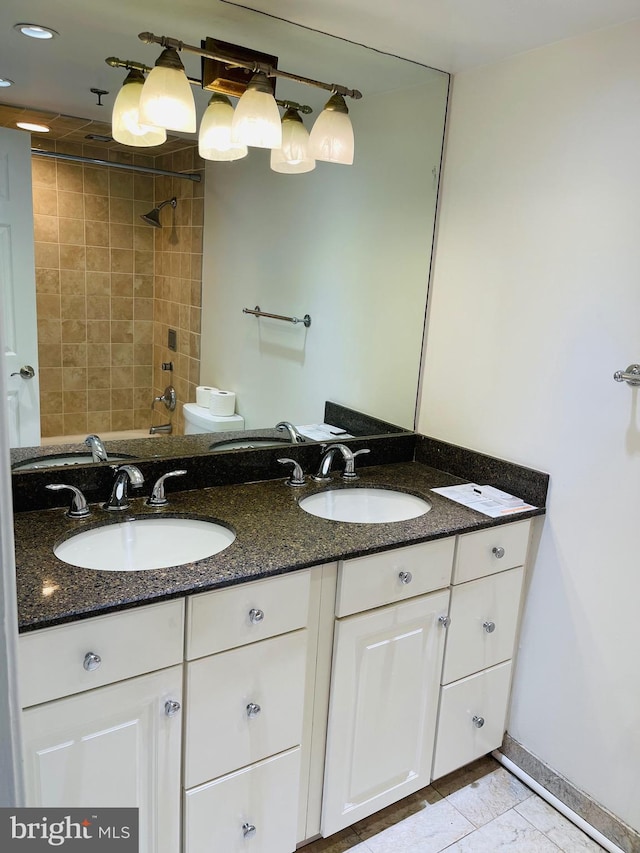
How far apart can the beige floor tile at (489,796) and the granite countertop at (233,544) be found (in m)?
0.84

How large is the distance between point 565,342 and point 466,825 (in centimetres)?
138

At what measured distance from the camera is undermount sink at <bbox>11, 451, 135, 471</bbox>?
1621mm

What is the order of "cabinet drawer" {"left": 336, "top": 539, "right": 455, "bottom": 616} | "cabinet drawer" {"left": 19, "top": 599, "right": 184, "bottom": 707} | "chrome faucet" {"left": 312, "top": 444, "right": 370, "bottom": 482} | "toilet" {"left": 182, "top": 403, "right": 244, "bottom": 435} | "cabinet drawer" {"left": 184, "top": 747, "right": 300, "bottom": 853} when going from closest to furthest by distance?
"cabinet drawer" {"left": 19, "top": 599, "right": 184, "bottom": 707} → "cabinet drawer" {"left": 184, "top": 747, "right": 300, "bottom": 853} → "cabinet drawer" {"left": 336, "top": 539, "right": 455, "bottom": 616} → "toilet" {"left": 182, "top": 403, "right": 244, "bottom": 435} → "chrome faucet" {"left": 312, "top": 444, "right": 370, "bottom": 482}

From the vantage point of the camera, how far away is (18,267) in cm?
154

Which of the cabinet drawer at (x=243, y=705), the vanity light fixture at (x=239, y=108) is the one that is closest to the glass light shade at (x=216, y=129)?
the vanity light fixture at (x=239, y=108)

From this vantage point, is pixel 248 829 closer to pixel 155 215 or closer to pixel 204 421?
pixel 204 421

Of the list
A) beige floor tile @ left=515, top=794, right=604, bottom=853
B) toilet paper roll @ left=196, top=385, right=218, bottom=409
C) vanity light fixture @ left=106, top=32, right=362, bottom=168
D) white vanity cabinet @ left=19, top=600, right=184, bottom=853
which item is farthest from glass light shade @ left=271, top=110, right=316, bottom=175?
beige floor tile @ left=515, top=794, right=604, bottom=853

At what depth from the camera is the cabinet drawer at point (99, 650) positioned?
3.75ft

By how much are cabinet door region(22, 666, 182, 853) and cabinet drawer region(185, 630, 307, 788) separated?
4 cm

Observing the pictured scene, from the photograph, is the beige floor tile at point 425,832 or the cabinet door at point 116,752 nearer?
the cabinet door at point 116,752

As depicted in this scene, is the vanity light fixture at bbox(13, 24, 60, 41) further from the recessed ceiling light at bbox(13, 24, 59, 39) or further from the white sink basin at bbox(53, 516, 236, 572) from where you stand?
the white sink basin at bbox(53, 516, 236, 572)

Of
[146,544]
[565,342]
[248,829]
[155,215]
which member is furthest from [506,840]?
[155,215]

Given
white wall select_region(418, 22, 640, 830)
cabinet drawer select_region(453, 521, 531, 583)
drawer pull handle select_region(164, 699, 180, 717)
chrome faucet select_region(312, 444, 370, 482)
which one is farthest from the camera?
chrome faucet select_region(312, 444, 370, 482)

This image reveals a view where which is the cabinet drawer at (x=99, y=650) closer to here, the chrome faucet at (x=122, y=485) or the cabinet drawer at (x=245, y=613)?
the cabinet drawer at (x=245, y=613)
